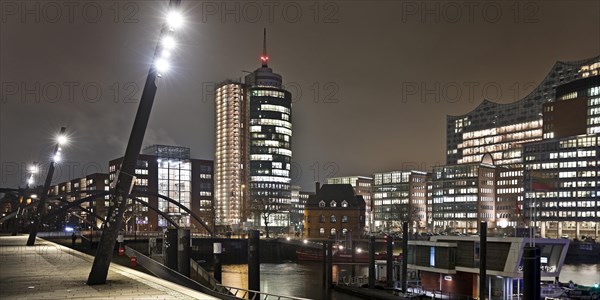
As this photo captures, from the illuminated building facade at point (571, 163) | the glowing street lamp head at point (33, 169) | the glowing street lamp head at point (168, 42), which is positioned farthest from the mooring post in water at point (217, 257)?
the illuminated building facade at point (571, 163)

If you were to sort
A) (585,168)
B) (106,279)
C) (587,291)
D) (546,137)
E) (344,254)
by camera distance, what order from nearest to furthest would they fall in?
(106,279) < (587,291) < (344,254) < (585,168) < (546,137)

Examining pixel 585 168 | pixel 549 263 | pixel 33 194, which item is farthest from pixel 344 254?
pixel 585 168

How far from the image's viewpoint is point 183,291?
15.9m

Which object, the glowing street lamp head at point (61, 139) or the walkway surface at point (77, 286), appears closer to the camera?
the walkway surface at point (77, 286)

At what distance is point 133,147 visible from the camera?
60.7 feet

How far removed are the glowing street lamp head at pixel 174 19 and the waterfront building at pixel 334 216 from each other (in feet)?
384

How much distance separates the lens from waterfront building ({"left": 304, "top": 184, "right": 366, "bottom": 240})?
440ft

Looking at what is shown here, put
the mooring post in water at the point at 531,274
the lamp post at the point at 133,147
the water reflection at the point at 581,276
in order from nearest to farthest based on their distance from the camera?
1. the mooring post in water at the point at 531,274
2. the lamp post at the point at 133,147
3. the water reflection at the point at 581,276

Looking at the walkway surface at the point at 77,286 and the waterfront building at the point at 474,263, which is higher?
the walkway surface at the point at 77,286

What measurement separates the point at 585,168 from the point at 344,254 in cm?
10354

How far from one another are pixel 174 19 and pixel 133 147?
4442 mm

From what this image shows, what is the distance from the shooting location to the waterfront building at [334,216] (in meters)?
134

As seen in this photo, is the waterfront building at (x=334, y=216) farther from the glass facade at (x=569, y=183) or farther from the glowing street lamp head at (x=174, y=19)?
the glowing street lamp head at (x=174, y=19)

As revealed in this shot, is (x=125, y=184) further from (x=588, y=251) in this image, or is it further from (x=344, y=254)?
(x=588, y=251)
